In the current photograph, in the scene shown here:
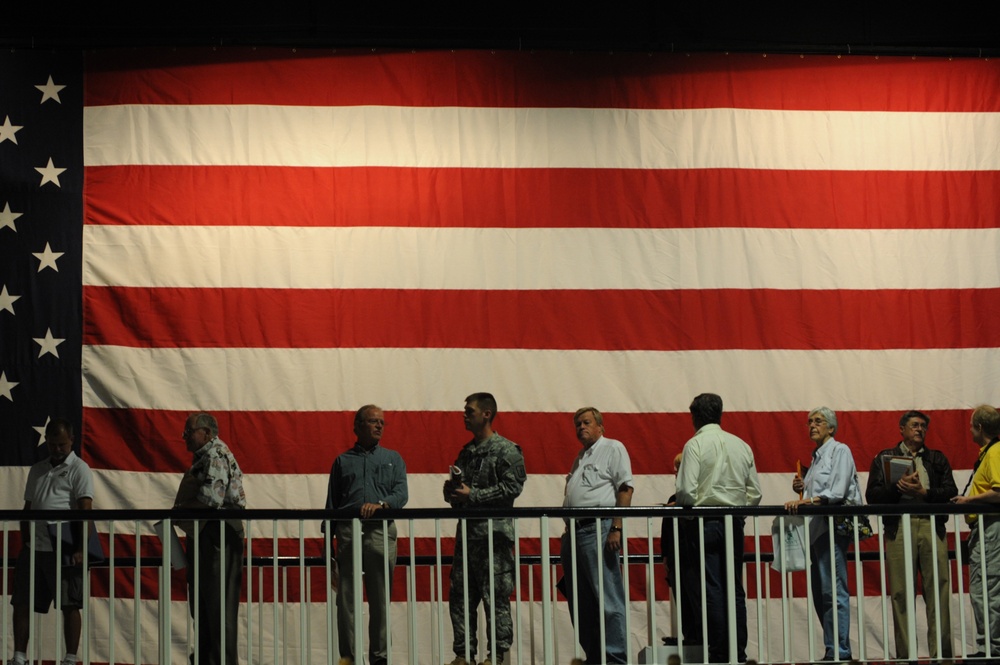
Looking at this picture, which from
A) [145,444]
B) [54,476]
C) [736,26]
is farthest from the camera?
[736,26]

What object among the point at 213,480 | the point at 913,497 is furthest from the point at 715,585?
the point at 213,480

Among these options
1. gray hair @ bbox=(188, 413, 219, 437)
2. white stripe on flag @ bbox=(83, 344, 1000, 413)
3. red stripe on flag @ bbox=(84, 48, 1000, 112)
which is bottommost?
gray hair @ bbox=(188, 413, 219, 437)

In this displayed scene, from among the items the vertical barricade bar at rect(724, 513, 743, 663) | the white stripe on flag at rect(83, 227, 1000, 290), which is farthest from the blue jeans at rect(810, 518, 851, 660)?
the white stripe on flag at rect(83, 227, 1000, 290)

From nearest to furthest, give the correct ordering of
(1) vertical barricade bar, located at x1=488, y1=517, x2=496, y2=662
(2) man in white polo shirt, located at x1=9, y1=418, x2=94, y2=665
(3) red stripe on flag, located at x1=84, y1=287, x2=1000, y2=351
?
(1) vertical barricade bar, located at x1=488, y1=517, x2=496, y2=662 < (2) man in white polo shirt, located at x1=9, y1=418, x2=94, y2=665 < (3) red stripe on flag, located at x1=84, y1=287, x2=1000, y2=351

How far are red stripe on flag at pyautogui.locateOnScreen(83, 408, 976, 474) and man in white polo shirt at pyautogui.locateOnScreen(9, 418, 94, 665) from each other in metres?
0.58

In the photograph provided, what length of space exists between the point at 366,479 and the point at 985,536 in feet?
10.1

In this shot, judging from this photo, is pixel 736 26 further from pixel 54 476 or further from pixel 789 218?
pixel 54 476

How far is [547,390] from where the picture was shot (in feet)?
25.0

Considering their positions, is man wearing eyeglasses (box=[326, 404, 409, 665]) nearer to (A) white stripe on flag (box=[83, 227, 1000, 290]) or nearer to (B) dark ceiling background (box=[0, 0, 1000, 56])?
(A) white stripe on flag (box=[83, 227, 1000, 290])

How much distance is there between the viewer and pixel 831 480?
6.20 metres

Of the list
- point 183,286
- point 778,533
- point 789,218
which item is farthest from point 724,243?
point 183,286

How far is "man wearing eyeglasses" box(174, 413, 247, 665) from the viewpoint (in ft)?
18.6

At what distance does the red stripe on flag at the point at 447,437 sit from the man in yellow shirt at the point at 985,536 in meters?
1.45

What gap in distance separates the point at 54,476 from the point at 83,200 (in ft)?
6.04
